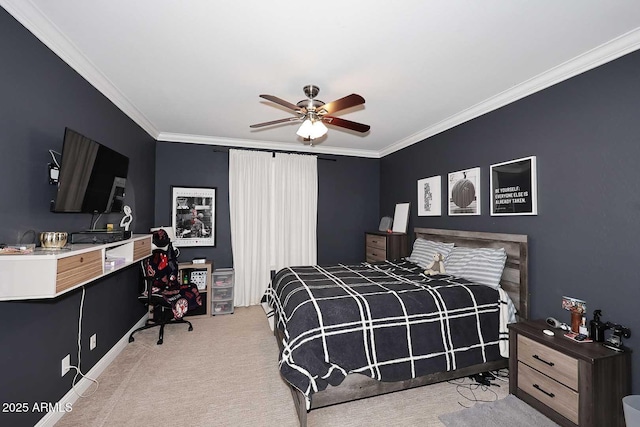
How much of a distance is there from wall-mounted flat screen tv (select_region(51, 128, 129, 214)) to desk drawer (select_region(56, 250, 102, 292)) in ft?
1.41

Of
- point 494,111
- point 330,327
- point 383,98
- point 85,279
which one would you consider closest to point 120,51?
point 85,279

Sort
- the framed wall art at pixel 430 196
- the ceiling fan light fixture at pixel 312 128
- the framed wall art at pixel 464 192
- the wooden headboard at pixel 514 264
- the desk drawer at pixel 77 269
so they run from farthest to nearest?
the framed wall art at pixel 430 196, the framed wall art at pixel 464 192, the wooden headboard at pixel 514 264, the ceiling fan light fixture at pixel 312 128, the desk drawer at pixel 77 269

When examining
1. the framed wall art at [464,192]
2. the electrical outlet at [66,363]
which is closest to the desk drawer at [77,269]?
the electrical outlet at [66,363]

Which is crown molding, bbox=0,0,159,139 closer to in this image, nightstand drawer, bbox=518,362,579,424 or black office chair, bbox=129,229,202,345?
black office chair, bbox=129,229,202,345

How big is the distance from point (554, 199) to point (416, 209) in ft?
6.62

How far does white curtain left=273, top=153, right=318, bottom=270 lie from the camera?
16.1 ft

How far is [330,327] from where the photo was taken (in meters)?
2.14

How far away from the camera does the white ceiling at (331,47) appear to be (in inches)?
69.0

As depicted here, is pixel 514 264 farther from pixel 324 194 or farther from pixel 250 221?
pixel 250 221

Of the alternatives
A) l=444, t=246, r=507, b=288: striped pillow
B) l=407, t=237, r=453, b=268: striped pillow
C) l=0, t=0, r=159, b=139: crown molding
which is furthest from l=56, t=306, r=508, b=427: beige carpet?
l=0, t=0, r=159, b=139: crown molding

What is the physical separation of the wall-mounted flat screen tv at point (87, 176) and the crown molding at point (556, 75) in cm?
384

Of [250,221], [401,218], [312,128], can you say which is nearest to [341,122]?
[312,128]

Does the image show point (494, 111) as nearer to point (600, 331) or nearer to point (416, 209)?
point (416, 209)

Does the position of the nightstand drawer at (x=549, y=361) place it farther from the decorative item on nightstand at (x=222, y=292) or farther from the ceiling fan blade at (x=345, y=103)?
the decorative item on nightstand at (x=222, y=292)
